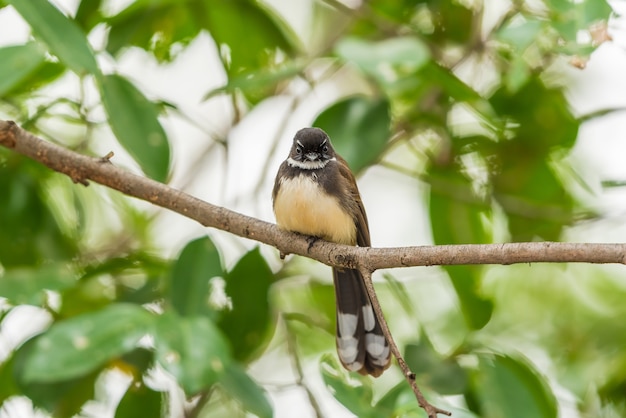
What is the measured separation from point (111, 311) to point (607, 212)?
7.44ft

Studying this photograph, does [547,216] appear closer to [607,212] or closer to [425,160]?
[607,212]

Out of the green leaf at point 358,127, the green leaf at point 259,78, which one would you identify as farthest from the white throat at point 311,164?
the green leaf at point 259,78

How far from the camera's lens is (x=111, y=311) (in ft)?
10.3

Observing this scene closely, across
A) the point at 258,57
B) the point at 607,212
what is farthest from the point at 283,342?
the point at 607,212

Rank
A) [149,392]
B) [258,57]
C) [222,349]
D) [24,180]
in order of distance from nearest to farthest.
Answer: [222,349] < [149,392] < [24,180] < [258,57]

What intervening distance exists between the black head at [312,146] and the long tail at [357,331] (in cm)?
54

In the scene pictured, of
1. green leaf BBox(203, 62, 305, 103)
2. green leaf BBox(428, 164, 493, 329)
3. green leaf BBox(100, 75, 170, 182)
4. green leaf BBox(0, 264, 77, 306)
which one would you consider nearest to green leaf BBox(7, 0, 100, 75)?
green leaf BBox(100, 75, 170, 182)

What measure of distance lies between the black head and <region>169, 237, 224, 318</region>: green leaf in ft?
1.92

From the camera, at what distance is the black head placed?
3928 mm

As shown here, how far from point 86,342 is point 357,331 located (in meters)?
1.35

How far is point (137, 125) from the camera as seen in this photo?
360cm

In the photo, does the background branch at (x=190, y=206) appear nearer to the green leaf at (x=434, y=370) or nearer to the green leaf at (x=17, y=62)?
the green leaf at (x=17, y=62)

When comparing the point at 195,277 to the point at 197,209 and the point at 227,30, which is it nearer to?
the point at 197,209

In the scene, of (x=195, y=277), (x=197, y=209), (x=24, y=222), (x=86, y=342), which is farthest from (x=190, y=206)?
(x=24, y=222)
